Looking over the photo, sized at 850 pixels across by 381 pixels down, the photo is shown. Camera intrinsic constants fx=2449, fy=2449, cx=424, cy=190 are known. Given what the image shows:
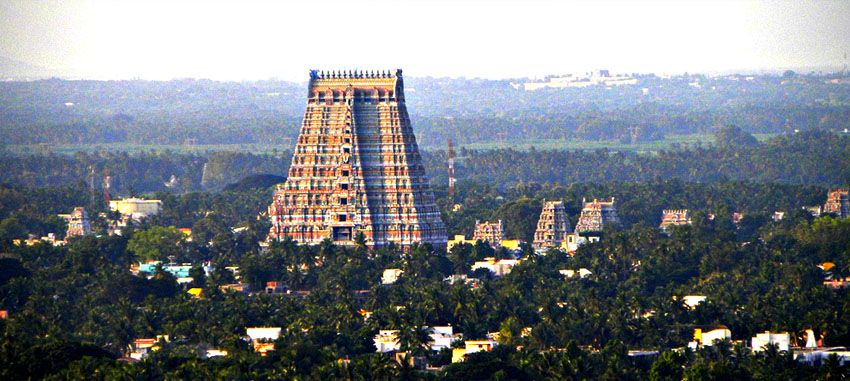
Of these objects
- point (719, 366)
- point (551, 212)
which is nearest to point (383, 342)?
point (719, 366)

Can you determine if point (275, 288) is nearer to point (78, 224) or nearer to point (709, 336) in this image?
point (709, 336)

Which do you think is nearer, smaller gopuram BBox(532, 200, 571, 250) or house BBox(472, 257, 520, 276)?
house BBox(472, 257, 520, 276)

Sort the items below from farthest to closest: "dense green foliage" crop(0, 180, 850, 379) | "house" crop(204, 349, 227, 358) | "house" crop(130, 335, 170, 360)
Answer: "house" crop(130, 335, 170, 360) → "house" crop(204, 349, 227, 358) → "dense green foliage" crop(0, 180, 850, 379)

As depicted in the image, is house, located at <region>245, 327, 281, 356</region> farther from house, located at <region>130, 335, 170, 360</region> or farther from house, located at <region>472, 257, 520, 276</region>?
house, located at <region>472, 257, 520, 276</region>

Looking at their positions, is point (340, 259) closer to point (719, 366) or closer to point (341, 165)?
point (341, 165)

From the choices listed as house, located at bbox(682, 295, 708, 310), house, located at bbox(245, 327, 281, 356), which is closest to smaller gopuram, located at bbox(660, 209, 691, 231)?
house, located at bbox(682, 295, 708, 310)

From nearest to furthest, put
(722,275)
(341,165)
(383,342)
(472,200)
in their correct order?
(383,342), (722,275), (341,165), (472,200)

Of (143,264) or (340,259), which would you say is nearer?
(340,259)
